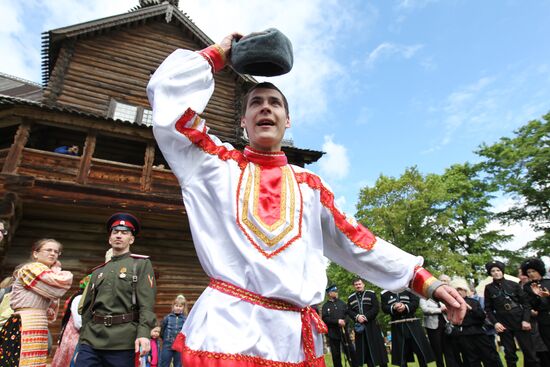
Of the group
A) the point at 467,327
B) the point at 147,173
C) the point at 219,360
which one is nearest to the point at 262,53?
the point at 219,360

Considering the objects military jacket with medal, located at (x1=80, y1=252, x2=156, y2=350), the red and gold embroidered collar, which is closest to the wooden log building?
military jacket with medal, located at (x1=80, y1=252, x2=156, y2=350)

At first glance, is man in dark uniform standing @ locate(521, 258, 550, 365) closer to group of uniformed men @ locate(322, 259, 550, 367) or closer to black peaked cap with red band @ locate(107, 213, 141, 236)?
group of uniformed men @ locate(322, 259, 550, 367)

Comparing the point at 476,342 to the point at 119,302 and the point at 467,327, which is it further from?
the point at 119,302

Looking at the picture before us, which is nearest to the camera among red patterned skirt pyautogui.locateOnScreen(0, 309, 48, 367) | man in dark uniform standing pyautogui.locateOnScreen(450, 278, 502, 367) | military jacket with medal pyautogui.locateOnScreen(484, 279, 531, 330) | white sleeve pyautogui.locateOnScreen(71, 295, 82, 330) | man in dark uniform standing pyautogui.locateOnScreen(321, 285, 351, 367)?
red patterned skirt pyautogui.locateOnScreen(0, 309, 48, 367)

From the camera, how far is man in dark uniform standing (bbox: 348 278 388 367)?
7616mm

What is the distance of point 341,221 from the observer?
1739 mm

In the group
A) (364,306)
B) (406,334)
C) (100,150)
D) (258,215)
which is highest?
(100,150)

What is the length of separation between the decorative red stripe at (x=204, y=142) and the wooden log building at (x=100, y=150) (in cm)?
864

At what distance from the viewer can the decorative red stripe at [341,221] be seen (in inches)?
66.9

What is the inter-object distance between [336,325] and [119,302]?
666 cm

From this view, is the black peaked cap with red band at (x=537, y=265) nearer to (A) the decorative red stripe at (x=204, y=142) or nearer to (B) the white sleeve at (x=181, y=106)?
(A) the decorative red stripe at (x=204, y=142)

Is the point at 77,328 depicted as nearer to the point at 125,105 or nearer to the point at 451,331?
the point at 451,331

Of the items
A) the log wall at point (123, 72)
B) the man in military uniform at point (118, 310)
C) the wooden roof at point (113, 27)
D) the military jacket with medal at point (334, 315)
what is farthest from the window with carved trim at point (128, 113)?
the man in military uniform at point (118, 310)

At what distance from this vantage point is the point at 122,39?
1391cm
